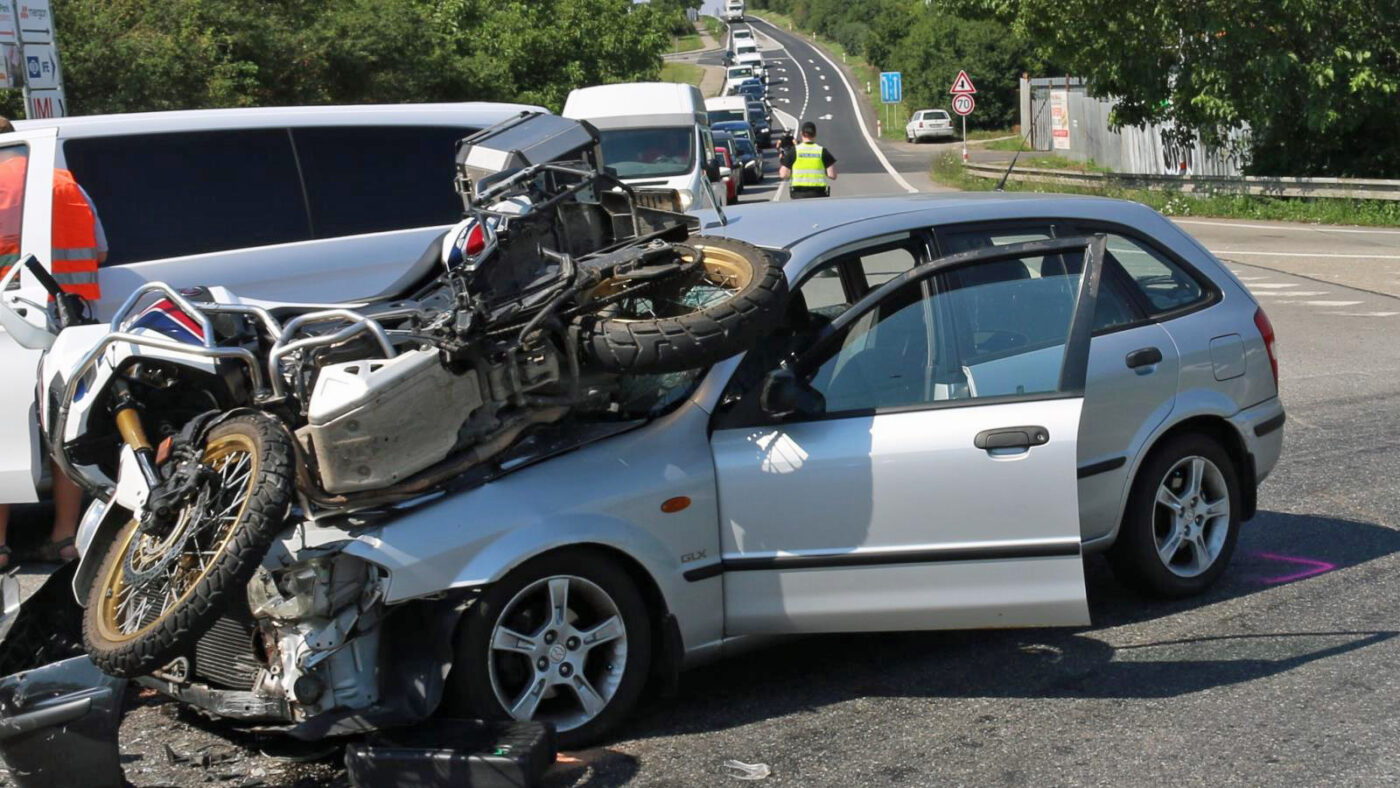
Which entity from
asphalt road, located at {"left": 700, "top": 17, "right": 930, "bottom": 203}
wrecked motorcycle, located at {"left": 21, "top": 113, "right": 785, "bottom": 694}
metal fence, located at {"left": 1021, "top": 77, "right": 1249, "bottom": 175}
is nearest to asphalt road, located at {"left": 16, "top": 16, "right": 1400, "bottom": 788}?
wrecked motorcycle, located at {"left": 21, "top": 113, "right": 785, "bottom": 694}

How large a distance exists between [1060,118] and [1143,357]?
45.4 metres

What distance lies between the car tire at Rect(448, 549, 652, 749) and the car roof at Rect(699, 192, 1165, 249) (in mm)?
1570

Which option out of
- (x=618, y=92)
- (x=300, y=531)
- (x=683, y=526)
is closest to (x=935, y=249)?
(x=683, y=526)

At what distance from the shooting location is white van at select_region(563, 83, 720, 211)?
20312 mm

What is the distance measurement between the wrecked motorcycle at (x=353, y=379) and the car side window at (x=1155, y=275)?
1941 millimetres

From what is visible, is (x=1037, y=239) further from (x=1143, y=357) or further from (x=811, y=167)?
(x=811, y=167)

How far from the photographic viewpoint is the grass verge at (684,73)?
87250mm

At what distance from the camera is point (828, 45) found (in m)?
126

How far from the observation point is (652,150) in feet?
67.7

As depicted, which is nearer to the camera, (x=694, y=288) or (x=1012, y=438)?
(x=1012, y=438)

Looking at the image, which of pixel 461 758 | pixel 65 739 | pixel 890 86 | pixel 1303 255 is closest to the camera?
pixel 461 758

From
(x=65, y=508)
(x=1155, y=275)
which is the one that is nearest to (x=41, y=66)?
(x=65, y=508)

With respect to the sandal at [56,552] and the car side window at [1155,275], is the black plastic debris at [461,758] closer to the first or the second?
the car side window at [1155,275]

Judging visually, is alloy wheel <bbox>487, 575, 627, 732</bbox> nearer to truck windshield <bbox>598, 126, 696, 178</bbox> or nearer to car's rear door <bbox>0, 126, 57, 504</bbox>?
car's rear door <bbox>0, 126, 57, 504</bbox>
